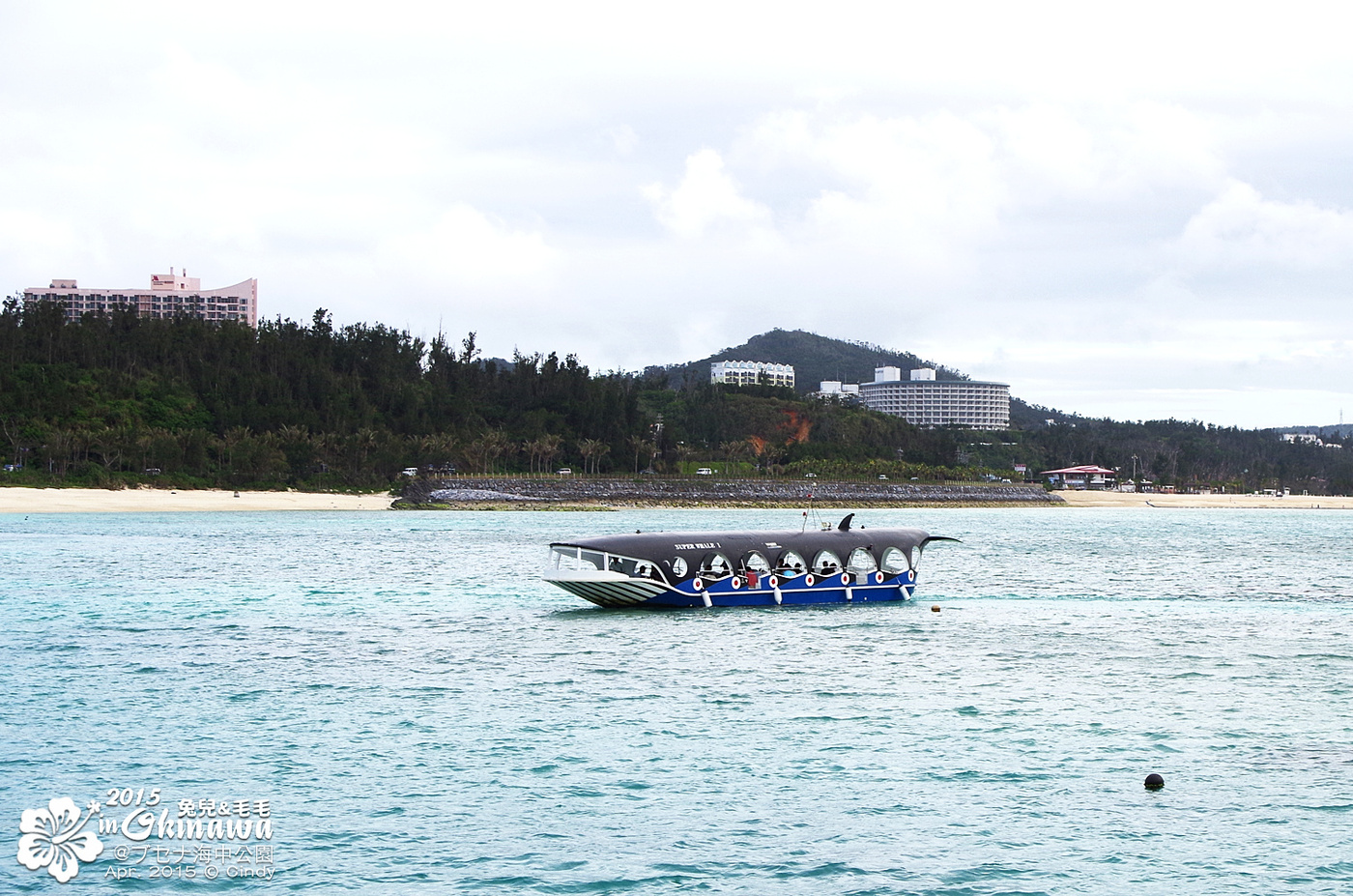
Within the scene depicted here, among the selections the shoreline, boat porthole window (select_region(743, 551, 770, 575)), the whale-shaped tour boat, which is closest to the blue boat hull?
the whale-shaped tour boat

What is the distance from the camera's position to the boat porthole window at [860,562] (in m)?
44.6

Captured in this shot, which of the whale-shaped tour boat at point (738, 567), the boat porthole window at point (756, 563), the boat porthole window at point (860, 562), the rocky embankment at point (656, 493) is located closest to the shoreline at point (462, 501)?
the rocky embankment at point (656, 493)

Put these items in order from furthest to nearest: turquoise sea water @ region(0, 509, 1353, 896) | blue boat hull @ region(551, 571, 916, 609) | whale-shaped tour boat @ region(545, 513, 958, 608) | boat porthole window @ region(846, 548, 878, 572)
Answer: boat porthole window @ region(846, 548, 878, 572) < blue boat hull @ region(551, 571, 916, 609) < whale-shaped tour boat @ region(545, 513, 958, 608) < turquoise sea water @ region(0, 509, 1353, 896)

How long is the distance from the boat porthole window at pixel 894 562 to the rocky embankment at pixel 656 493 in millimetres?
108277

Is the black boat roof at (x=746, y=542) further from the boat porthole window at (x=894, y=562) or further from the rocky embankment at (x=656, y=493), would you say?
the rocky embankment at (x=656, y=493)

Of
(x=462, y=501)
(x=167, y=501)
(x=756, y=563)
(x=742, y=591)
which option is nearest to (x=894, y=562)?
(x=756, y=563)

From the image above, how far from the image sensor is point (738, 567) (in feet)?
138

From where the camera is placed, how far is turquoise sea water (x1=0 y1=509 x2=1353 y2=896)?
15594 millimetres

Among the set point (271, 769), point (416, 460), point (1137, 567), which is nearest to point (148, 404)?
point (416, 460)

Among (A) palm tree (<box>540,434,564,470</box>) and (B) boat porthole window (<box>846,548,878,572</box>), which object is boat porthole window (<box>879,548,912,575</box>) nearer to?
(B) boat porthole window (<box>846,548,878,572</box>)

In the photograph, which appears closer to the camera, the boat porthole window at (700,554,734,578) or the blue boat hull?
the blue boat hull

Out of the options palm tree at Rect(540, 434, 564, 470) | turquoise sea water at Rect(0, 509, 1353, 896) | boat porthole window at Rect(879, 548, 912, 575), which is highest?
palm tree at Rect(540, 434, 564, 470)

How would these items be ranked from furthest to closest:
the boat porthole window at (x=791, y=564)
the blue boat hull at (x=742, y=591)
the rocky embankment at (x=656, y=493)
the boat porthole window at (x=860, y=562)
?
the rocky embankment at (x=656, y=493) < the boat porthole window at (x=860, y=562) < the boat porthole window at (x=791, y=564) < the blue boat hull at (x=742, y=591)

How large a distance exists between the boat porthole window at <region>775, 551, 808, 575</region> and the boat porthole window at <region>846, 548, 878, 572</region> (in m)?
2.05
